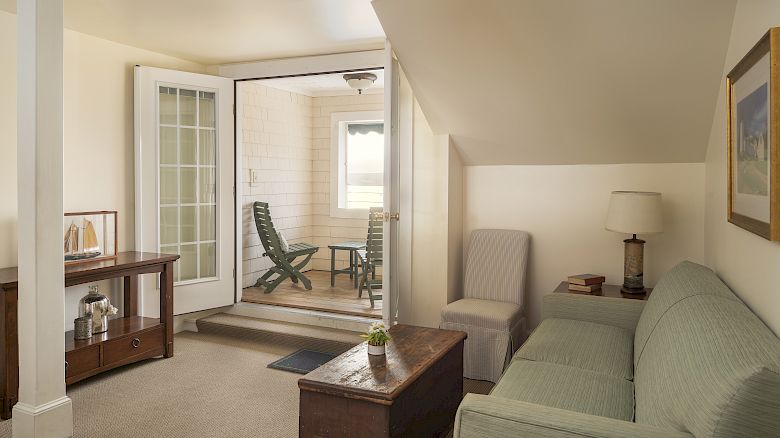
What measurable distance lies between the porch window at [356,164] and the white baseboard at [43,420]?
186 inches

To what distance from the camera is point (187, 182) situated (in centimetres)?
500

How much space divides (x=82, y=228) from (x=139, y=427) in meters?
1.60

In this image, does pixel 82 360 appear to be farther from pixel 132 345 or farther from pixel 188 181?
pixel 188 181

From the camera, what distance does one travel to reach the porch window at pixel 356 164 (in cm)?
739

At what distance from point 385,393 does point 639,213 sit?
7.01 feet

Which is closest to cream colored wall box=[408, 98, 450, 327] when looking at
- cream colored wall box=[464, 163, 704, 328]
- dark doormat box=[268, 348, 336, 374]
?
cream colored wall box=[464, 163, 704, 328]

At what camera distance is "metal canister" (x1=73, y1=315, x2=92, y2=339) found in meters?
3.83

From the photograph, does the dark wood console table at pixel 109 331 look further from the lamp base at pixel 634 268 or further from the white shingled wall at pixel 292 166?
the lamp base at pixel 634 268

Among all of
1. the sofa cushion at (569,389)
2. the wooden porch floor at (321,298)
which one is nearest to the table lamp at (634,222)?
the sofa cushion at (569,389)

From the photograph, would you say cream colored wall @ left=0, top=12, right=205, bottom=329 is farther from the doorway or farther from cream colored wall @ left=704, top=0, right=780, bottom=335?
cream colored wall @ left=704, top=0, right=780, bottom=335

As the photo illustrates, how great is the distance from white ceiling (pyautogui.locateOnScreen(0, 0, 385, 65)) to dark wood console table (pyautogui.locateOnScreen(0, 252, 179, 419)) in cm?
163

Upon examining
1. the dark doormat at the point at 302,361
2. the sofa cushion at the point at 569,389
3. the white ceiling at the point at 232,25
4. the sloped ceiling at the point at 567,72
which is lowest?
the dark doormat at the point at 302,361

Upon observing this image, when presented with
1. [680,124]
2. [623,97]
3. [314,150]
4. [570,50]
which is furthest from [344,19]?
[314,150]

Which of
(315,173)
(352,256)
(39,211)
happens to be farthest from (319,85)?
(39,211)
